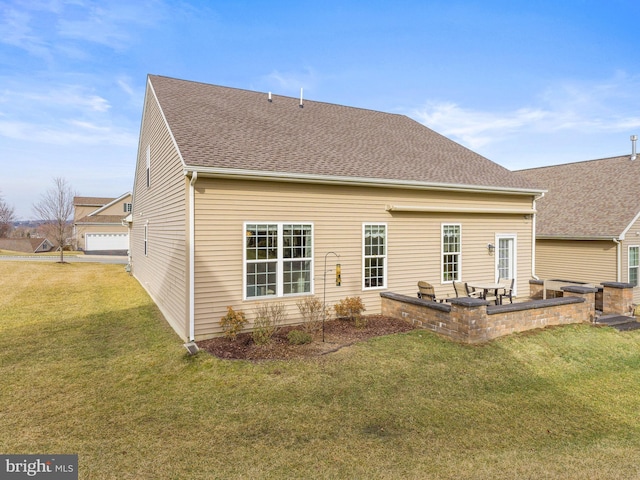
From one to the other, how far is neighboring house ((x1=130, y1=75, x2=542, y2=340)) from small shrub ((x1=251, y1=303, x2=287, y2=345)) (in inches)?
6.7

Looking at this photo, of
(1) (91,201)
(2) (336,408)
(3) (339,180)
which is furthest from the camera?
(1) (91,201)

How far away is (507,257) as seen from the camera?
12.2 m

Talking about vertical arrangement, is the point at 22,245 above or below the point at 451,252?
below

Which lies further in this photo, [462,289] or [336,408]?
[462,289]

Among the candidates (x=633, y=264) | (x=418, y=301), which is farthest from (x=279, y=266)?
(x=633, y=264)

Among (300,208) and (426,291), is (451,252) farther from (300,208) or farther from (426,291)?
(300,208)

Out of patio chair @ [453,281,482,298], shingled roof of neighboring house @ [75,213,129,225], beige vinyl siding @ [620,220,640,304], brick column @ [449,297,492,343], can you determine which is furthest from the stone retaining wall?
shingled roof of neighboring house @ [75,213,129,225]

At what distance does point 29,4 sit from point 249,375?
1110 centimetres

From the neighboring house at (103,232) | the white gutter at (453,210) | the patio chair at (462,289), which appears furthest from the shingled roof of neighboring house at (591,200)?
the neighboring house at (103,232)

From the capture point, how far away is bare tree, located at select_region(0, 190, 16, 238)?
173 ft

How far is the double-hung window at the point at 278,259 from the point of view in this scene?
8.15 meters

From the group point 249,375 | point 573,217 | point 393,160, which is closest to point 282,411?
point 249,375

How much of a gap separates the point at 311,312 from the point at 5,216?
6561cm

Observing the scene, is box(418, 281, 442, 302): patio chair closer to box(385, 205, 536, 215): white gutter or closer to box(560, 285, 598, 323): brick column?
box(385, 205, 536, 215): white gutter
